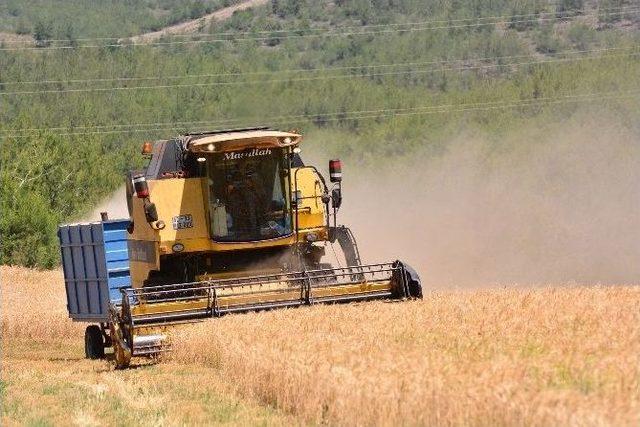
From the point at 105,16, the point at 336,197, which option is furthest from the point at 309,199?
the point at 105,16

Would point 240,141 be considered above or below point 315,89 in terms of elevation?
above

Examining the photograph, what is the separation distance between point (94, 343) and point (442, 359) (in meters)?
10.2

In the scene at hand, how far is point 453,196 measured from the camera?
36.7m

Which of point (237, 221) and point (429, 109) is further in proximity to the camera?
point (429, 109)

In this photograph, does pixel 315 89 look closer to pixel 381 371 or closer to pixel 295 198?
pixel 295 198

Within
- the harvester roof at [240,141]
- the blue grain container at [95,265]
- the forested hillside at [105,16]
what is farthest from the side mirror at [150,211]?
the forested hillside at [105,16]

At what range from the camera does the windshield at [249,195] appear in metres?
18.7

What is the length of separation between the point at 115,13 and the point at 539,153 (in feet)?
211

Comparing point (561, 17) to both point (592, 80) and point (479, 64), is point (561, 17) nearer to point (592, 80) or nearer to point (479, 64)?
point (479, 64)

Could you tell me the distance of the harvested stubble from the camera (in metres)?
8.42

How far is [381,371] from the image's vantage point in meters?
10.2

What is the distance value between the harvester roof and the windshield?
143mm

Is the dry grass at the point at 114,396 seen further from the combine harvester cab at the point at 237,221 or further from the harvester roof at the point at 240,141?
the harvester roof at the point at 240,141

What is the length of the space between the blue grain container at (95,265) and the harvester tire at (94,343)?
1299 millimetres
